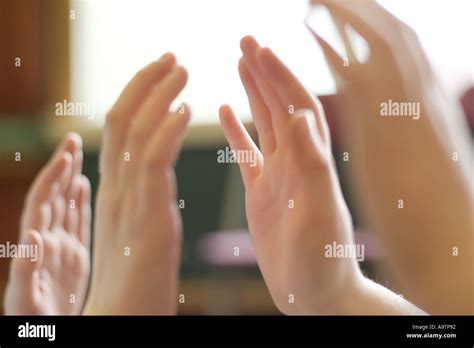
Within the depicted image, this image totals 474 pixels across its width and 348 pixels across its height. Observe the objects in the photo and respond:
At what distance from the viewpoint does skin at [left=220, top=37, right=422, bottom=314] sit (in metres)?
0.86


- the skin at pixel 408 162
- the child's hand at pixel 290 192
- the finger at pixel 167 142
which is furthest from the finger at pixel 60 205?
the skin at pixel 408 162

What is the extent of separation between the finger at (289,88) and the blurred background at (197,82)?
0.03 m

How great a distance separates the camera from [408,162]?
91cm

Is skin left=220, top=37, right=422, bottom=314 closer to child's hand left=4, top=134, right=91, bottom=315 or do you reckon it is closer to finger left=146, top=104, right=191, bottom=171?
finger left=146, top=104, right=191, bottom=171

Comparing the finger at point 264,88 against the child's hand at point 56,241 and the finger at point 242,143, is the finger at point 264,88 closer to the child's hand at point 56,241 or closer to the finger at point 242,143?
the finger at point 242,143

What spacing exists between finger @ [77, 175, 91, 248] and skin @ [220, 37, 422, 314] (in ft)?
0.61

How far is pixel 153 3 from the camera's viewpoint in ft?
3.05

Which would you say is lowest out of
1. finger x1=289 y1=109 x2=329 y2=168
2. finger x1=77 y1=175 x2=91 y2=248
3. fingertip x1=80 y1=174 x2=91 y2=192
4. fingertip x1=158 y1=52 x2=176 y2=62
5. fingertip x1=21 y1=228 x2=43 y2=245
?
fingertip x1=21 y1=228 x2=43 y2=245

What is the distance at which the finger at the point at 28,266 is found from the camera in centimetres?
90

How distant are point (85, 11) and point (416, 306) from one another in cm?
55

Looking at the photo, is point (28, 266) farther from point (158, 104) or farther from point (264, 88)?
point (264, 88)

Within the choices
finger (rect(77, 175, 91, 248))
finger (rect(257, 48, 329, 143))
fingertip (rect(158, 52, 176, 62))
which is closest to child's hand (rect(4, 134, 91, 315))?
finger (rect(77, 175, 91, 248))
